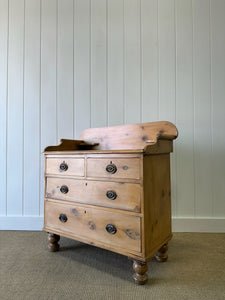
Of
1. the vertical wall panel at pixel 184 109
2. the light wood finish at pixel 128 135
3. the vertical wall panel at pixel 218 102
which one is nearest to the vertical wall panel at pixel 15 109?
the light wood finish at pixel 128 135

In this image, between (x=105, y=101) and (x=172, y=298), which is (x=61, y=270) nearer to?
(x=172, y=298)

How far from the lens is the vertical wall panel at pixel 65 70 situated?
71.9 inches

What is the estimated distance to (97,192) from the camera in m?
1.13

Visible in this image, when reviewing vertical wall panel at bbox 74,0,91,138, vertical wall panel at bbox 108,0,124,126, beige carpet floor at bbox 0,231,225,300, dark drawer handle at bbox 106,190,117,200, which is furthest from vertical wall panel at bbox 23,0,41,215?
dark drawer handle at bbox 106,190,117,200

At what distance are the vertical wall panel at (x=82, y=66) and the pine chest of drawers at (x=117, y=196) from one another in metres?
0.52

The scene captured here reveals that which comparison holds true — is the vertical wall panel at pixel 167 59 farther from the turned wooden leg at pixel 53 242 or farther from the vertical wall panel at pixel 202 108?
the turned wooden leg at pixel 53 242

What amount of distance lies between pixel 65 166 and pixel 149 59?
1345mm

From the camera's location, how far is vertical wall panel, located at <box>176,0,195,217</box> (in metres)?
1.71

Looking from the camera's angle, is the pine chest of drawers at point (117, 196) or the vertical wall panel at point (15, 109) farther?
the vertical wall panel at point (15, 109)

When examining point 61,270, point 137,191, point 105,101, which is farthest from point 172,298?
point 105,101

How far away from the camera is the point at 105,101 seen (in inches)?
70.9

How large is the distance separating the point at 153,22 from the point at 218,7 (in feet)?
2.07

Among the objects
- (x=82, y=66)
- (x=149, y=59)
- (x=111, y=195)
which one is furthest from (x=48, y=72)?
(x=111, y=195)

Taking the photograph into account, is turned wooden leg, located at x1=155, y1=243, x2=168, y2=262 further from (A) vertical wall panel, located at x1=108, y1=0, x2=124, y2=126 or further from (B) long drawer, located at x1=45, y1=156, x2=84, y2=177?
(A) vertical wall panel, located at x1=108, y1=0, x2=124, y2=126
